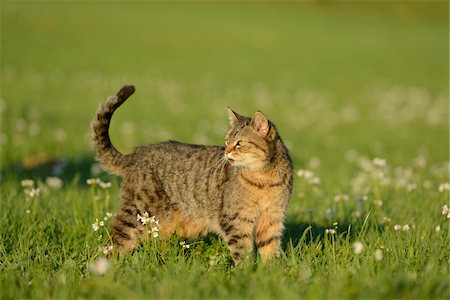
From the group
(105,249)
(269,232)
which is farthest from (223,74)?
(105,249)

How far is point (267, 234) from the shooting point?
571cm

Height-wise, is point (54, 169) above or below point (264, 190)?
below

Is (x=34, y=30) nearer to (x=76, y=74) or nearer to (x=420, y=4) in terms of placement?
(x=76, y=74)

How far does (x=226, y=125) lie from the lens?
52.9 ft

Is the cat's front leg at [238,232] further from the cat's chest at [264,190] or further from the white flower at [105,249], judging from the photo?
the white flower at [105,249]

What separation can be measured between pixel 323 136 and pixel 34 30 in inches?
924

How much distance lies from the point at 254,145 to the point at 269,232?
906mm

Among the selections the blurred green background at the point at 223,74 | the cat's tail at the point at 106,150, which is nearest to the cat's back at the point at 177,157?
the cat's tail at the point at 106,150

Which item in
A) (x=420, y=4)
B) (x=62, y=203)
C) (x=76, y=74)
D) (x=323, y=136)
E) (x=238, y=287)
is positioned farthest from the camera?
(x=420, y=4)

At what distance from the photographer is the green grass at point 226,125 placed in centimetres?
440

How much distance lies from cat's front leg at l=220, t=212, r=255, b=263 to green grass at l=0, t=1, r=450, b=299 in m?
0.20

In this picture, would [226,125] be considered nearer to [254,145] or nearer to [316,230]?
[316,230]

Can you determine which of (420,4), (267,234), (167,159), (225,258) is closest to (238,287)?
(225,258)

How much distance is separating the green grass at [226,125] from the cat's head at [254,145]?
2.81ft
